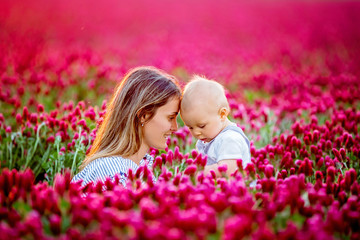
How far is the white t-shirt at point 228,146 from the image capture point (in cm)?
336

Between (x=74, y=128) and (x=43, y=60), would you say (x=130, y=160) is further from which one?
(x=43, y=60)

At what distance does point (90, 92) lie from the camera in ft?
23.8

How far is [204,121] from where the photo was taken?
3.42m

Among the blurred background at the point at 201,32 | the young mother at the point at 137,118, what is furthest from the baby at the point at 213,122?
the blurred background at the point at 201,32

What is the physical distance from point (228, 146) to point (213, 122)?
0.69 ft

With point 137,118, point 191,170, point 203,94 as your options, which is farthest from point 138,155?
point 191,170

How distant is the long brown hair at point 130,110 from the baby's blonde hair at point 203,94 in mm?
148

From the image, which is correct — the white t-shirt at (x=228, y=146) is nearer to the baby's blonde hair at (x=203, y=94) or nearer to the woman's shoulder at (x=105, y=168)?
the baby's blonde hair at (x=203, y=94)

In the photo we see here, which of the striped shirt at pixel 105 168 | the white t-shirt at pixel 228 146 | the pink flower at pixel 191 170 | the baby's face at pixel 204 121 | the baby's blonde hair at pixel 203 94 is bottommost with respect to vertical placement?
the striped shirt at pixel 105 168

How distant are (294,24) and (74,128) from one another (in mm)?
13926

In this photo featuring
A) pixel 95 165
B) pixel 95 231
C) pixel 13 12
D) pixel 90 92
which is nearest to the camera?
pixel 95 231

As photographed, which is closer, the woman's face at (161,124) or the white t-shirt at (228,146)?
the white t-shirt at (228,146)

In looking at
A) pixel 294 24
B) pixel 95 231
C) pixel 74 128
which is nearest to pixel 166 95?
pixel 74 128

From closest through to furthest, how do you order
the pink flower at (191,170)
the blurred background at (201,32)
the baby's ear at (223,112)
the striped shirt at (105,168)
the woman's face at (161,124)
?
the pink flower at (191,170)
the striped shirt at (105,168)
the baby's ear at (223,112)
the woman's face at (161,124)
the blurred background at (201,32)
